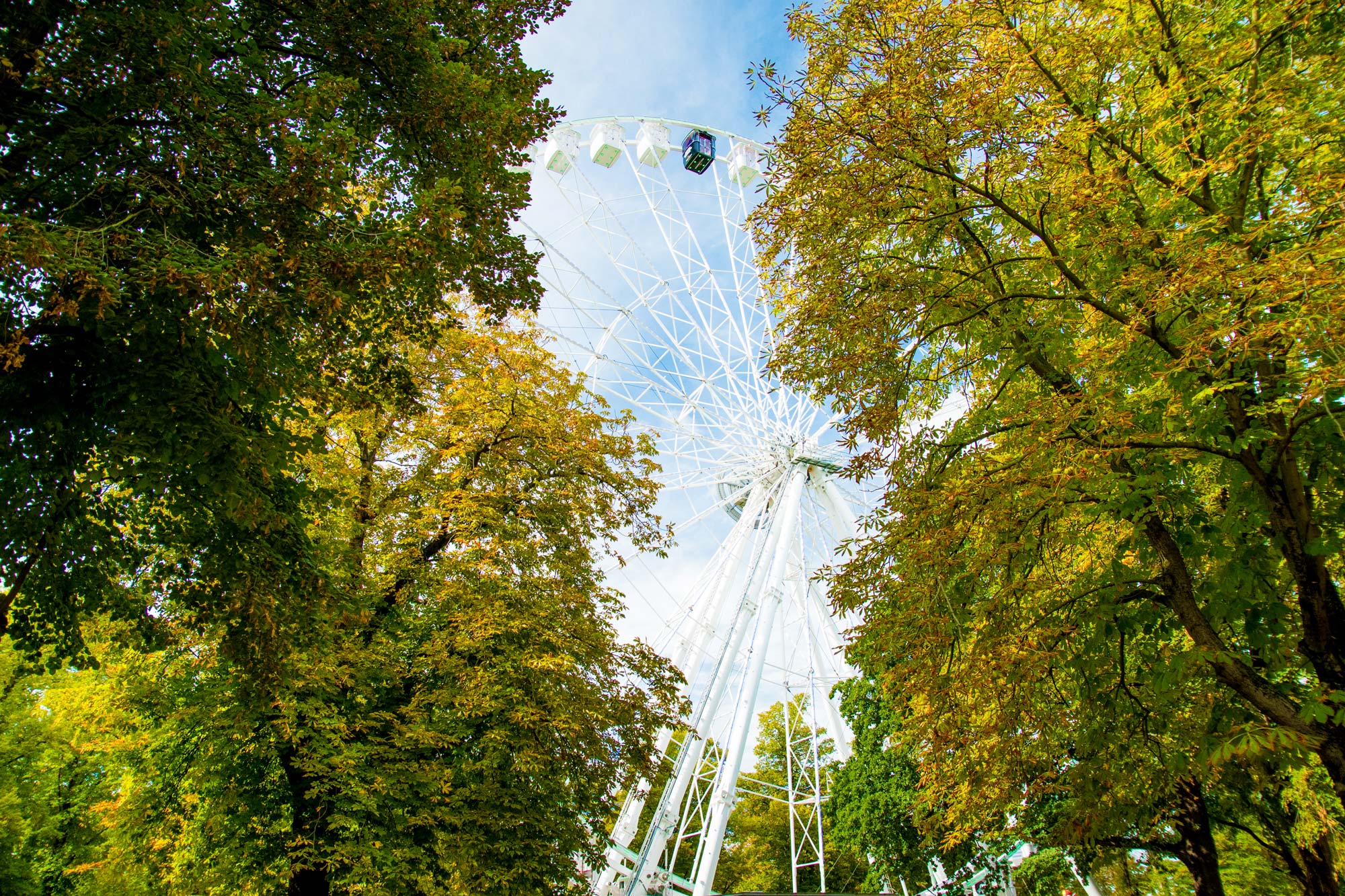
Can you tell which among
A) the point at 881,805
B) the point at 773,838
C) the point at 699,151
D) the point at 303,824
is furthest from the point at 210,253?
the point at 773,838

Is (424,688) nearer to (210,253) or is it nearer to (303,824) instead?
(303,824)

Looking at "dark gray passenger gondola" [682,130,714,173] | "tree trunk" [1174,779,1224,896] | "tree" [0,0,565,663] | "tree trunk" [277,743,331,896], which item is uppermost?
"dark gray passenger gondola" [682,130,714,173]

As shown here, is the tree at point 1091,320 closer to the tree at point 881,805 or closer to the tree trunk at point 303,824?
the tree trunk at point 303,824

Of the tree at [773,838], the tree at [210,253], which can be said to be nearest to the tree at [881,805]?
the tree at [773,838]

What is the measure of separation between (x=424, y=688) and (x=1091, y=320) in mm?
9874

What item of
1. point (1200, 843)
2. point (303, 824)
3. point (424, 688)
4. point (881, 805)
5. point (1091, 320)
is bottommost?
point (303, 824)

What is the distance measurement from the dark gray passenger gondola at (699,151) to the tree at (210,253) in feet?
60.9

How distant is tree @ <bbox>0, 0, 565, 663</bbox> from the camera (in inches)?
216

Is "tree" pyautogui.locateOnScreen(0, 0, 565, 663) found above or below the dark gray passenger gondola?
below

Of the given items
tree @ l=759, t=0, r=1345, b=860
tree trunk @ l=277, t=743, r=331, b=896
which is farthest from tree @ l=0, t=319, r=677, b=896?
tree @ l=759, t=0, r=1345, b=860

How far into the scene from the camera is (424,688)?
11.5m

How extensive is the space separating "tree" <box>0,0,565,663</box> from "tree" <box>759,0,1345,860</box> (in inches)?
132

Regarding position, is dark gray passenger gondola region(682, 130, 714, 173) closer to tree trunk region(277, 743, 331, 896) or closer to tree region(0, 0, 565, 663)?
tree region(0, 0, 565, 663)

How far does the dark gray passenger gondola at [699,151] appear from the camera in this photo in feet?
85.6
